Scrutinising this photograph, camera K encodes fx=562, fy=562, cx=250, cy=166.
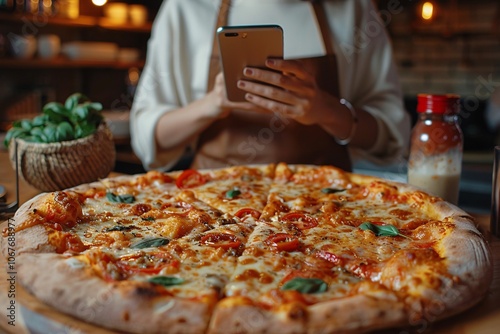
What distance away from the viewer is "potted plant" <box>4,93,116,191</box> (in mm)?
2047

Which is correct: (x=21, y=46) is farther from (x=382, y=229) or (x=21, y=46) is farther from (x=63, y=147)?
(x=382, y=229)

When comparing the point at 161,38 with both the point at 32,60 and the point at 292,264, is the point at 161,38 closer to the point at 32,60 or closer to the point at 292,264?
the point at 292,264

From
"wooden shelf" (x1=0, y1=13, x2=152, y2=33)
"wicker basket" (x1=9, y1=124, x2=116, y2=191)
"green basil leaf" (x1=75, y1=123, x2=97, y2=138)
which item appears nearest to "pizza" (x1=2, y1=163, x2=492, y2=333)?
"wicker basket" (x1=9, y1=124, x2=116, y2=191)

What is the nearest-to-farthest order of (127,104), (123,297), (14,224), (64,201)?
(123,297), (14,224), (64,201), (127,104)

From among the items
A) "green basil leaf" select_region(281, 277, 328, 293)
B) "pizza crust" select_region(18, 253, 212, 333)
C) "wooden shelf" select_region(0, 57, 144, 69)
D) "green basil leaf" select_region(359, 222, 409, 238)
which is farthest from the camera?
"wooden shelf" select_region(0, 57, 144, 69)

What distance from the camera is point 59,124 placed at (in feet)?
7.06

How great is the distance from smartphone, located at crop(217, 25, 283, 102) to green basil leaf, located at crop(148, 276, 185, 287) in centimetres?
99

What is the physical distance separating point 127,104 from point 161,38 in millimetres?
4351

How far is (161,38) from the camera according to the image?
280 centimetres

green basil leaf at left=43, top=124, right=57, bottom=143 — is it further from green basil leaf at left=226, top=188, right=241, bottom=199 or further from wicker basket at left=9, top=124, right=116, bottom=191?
green basil leaf at left=226, top=188, right=241, bottom=199

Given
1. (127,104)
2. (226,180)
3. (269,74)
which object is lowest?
(127,104)

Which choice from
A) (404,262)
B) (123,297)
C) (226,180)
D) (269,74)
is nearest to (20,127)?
(226,180)

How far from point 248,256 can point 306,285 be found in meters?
0.24

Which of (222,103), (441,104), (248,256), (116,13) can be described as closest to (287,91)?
(222,103)
